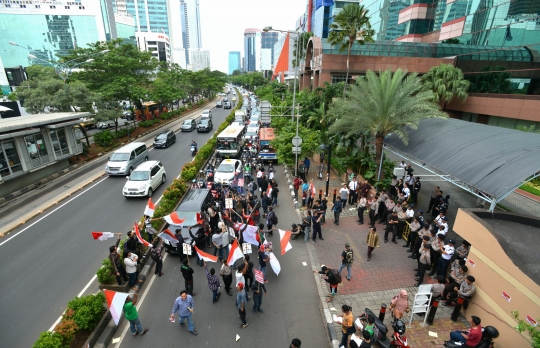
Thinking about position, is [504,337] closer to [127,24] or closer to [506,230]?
[506,230]

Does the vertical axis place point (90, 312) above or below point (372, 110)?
below

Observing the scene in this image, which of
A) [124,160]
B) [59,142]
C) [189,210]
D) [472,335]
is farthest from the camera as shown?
[59,142]

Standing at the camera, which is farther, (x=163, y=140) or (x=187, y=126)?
(x=187, y=126)

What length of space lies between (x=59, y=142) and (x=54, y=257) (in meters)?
13.6

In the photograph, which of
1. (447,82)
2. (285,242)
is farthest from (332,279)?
(447,82)

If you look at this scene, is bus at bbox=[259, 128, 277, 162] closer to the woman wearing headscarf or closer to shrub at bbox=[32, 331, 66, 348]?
the woman wearing headscarf

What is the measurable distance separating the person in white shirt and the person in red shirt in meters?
2.98

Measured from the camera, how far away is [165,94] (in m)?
36.6

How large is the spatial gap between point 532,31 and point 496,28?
129 inches

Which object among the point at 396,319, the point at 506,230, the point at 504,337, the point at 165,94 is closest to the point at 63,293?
the point at 396,319

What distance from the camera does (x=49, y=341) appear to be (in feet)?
21.1

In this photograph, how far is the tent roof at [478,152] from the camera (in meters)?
9.40

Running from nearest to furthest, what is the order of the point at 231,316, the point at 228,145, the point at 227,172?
the point at 231,316, the point at 227,172, the point at 228,145

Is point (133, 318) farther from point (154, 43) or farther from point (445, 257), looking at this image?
point (154, 43)
